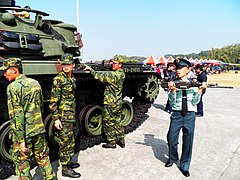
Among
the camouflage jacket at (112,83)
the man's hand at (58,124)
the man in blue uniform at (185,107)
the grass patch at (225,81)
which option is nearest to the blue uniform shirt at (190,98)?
the man in blue uniform at (185,107)

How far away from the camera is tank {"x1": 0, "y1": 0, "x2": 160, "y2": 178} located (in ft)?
15.6

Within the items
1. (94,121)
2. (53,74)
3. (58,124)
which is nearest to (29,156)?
(58,124)

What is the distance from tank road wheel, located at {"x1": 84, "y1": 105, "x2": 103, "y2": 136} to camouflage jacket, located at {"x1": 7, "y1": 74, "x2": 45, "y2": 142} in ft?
8.65

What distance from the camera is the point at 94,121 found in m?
6.44

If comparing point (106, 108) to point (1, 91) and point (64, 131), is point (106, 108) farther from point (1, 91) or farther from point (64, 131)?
point (1, 91)

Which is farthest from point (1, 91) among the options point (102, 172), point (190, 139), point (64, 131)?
point (190, 139)

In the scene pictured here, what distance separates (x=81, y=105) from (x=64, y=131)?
2.10 m

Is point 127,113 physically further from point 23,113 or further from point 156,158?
point 23,113

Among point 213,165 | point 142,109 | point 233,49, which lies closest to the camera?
point 213,165

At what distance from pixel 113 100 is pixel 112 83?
1.27ft

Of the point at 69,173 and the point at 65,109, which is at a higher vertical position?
the point at 65,109

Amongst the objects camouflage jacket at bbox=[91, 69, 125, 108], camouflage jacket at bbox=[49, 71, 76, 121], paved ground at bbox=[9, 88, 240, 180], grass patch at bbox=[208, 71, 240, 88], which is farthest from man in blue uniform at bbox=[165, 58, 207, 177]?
grass patch at bbox=[208, 71, 240, 88]

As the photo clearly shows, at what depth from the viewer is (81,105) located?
639 centimetres

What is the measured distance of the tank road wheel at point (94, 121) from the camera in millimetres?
6074
